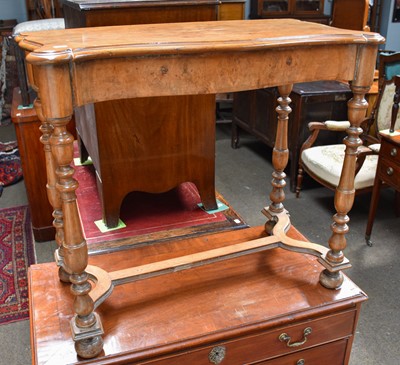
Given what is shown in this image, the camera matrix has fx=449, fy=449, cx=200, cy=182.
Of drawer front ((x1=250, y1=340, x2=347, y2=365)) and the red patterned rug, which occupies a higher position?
drawer front ((x1=250, y1=340, x2=347, y2=365))

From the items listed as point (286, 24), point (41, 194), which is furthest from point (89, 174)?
point (286, 24)

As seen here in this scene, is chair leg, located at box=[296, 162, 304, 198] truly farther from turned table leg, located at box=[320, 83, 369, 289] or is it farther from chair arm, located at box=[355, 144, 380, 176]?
turned table leg, located at box=[320, 83, 369, 289]

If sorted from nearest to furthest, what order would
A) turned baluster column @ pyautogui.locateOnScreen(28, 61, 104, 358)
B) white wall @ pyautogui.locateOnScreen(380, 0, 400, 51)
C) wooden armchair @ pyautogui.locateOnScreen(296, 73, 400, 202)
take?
turned baluster column @ pyautogui.locateOnScreen(28, 61, 104, 358) → wooden armchair @ pyautogui.locateOnScreen(296, 73, 400, 202) → white wall @ pyautogui.locateOnScreen(380, 0, 400, 51)

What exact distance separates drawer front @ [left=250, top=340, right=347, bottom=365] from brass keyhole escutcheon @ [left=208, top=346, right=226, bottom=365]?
0.46ft

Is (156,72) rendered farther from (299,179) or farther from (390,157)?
(299,179)

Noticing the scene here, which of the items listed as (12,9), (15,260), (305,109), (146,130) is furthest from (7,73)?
(146,130)

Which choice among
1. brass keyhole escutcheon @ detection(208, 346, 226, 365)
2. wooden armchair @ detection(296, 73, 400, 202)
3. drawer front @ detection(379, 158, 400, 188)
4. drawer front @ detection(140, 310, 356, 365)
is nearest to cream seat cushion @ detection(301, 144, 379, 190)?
wooden armchair @ detection(296, 73, 400, 202)

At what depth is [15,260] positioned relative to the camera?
2.55 meters

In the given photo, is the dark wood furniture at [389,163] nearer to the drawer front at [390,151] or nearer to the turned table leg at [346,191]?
the drawer front at [390,151]

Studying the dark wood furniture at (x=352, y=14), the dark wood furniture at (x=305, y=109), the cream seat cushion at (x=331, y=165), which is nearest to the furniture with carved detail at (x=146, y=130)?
the cream seat cushion at (x=331, y=165)

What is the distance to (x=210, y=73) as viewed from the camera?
1002 millimetres

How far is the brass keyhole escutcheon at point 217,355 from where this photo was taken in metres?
1.22

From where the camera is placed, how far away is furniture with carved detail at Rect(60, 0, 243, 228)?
1591mm

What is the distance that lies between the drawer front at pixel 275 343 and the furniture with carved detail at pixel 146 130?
74 cm
